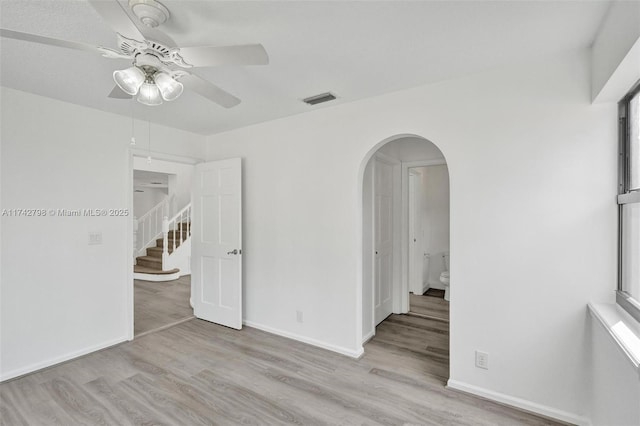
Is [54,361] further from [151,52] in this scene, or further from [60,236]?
[151,52]

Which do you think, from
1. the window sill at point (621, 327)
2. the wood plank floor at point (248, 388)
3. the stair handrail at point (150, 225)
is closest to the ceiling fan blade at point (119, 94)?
the wood plank floor at point (248, 388)

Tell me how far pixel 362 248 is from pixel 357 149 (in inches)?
39.6

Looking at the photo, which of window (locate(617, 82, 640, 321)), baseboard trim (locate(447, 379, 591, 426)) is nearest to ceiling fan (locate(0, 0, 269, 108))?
window (locate(617, 82, 640, 321))

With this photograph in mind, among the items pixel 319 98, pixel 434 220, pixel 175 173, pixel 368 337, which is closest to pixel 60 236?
pixel 319 98

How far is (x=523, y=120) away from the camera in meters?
2.24

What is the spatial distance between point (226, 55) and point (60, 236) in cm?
267

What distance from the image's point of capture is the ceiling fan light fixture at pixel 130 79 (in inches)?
61.5

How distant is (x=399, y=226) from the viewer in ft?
14.1

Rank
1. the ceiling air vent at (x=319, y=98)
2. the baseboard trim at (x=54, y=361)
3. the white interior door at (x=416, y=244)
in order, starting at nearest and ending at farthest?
the baseboard trim at (x=54, y=361) < the ceiling air vent at (x=319, y=98) < the white interior door at (x=416, y=244)

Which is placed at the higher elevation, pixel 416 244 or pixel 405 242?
pixel 405 242

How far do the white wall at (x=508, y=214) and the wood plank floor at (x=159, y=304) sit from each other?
2.15 m

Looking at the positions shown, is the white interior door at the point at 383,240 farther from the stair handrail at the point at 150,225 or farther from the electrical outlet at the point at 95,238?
the stair handrail at the point at 150,225

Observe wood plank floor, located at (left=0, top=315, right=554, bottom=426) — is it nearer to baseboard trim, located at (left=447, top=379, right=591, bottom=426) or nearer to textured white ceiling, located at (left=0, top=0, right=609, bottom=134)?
baseboard trim, located at (left=447, top=379, right=591, bottom=426)

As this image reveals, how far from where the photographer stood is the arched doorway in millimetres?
3428
